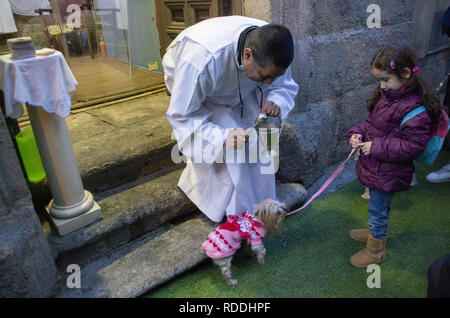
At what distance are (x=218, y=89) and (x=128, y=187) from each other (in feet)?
3.65

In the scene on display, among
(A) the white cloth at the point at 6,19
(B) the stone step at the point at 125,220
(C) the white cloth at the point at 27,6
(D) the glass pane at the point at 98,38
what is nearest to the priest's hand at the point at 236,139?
(B) the stone step at the point at 125,220

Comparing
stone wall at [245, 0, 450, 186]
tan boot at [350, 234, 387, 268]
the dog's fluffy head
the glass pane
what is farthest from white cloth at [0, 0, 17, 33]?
tan boot at [350, 234, 387, 268]

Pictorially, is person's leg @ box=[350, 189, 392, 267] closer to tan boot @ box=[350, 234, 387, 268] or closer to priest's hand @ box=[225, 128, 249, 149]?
tan boot @ box=[350, 234, 387, 268]

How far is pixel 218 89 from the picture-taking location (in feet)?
7.68

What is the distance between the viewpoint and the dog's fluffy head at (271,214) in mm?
1978

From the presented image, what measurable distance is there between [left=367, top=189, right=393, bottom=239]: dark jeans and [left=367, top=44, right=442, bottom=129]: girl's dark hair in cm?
51

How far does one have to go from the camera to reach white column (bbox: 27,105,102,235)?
6.69 ft

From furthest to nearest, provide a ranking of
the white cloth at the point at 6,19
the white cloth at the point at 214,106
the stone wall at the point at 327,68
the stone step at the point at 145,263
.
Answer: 1. the white cloth at the point at 6,19
2. the stone wall at the point at 327,68
3. the white cloth at the point at 214,106
4. the stone step at the point at 145,263

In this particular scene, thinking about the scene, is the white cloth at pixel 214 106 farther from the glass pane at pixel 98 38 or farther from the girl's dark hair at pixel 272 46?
the glass pane at pixel 98 38

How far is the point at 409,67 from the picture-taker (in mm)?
1954

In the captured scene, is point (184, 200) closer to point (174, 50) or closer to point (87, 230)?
point (87, 230)

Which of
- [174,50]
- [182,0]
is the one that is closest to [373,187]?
[174,50]

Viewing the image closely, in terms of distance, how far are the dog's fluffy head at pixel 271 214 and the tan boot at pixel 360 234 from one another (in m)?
0.85

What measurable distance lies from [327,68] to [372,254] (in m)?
1.76
